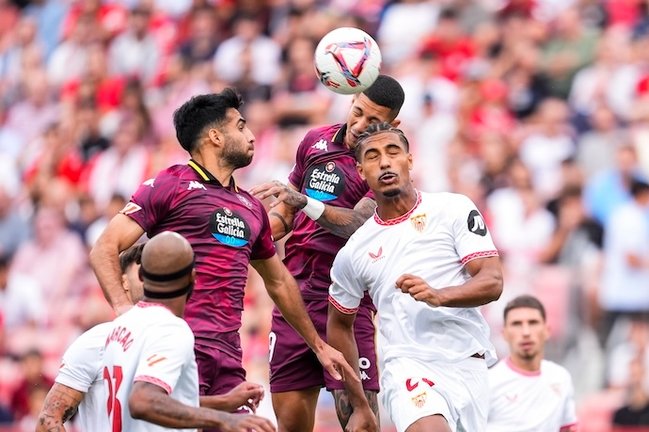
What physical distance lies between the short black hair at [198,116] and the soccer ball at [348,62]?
1062mm

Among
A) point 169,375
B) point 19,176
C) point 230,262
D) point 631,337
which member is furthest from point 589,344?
point 19,176

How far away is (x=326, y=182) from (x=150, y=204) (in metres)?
1.94

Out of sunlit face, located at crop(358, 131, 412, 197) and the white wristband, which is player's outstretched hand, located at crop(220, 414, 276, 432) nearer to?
sunlit face, located at crop(358, 131, 412, 197)

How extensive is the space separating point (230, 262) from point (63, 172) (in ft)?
40.7

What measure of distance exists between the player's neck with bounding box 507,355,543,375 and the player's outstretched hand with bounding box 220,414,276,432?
13.8 feet

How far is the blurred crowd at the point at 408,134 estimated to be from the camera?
15812 millimetres

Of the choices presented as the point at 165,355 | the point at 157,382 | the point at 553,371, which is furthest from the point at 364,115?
the point at 157,382

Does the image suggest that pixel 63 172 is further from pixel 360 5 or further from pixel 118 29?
pixel 360 5

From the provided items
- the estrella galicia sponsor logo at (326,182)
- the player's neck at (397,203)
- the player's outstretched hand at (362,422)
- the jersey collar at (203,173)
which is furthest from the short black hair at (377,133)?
the player's outstretched hand at (362,422)

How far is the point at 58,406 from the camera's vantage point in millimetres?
8812

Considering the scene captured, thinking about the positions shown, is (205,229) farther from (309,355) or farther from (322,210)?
(309,355)

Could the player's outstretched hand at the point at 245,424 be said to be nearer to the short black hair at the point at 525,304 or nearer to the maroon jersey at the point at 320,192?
the maroon jersey at the point at 320,192

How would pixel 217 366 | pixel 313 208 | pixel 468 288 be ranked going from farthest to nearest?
pixel 313 208
pixel 217 366
pixel 468 288

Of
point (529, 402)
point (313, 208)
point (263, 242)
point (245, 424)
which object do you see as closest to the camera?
point (245, 424)
